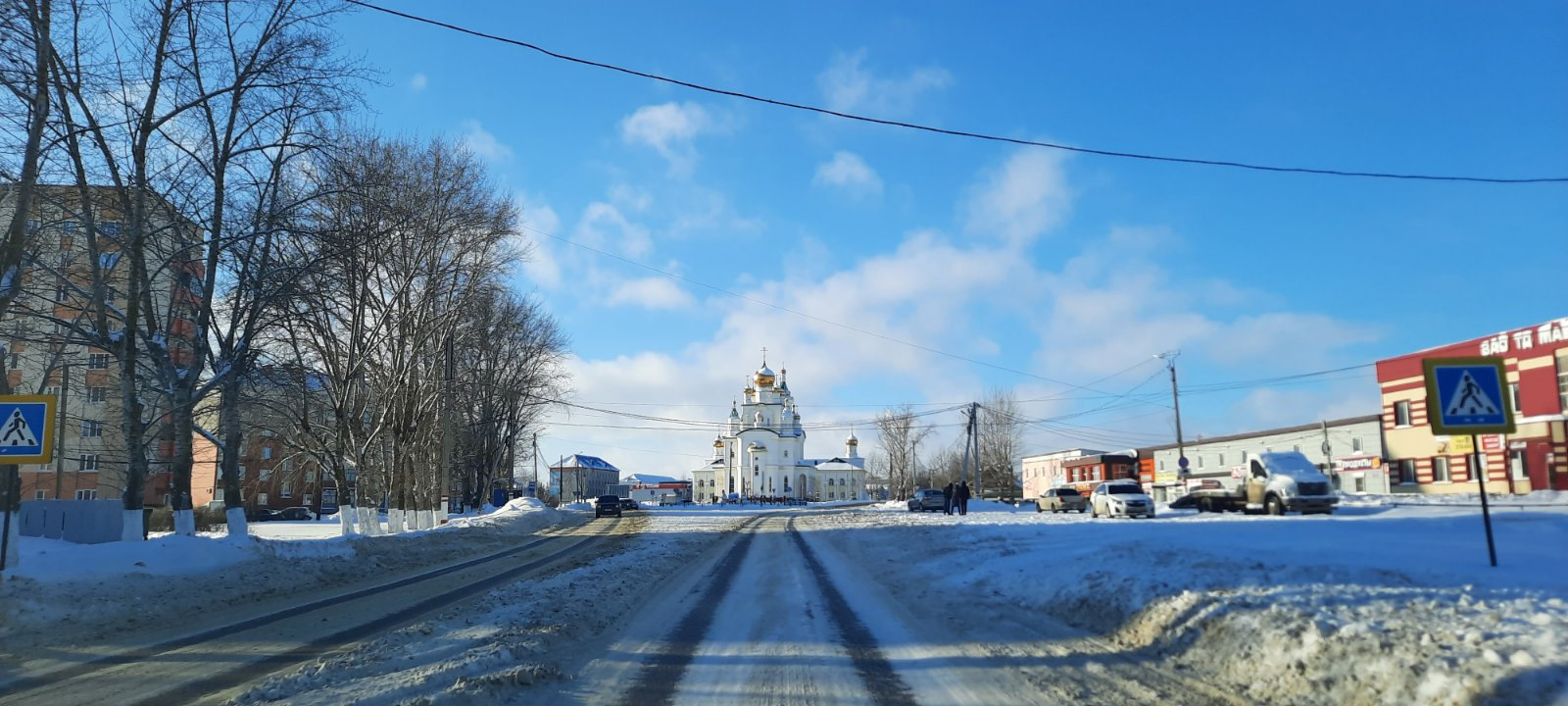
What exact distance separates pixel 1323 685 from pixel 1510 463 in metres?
45.7

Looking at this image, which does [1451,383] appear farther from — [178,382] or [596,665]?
[178,382]

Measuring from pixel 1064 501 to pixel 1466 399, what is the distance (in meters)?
36.1

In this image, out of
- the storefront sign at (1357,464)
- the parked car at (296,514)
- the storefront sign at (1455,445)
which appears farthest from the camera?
the parked car at (296,514)

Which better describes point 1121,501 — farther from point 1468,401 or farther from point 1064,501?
point 1468,401

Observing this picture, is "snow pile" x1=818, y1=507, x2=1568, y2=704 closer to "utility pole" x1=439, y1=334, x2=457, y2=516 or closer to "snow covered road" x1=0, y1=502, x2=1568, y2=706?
"snow covered road" x1=0, y1=502, x2=1568, y2=706

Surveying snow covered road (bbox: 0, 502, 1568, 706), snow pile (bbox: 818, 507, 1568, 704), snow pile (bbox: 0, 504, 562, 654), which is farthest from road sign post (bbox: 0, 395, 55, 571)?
snow pile (bbox: 818, 507, 1568, 704)

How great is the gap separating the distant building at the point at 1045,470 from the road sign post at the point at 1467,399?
7630 cm

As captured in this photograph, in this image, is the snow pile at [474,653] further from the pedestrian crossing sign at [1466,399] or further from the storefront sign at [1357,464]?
the storefront sign at [1357,464]

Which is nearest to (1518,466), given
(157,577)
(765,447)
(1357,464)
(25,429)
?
(1357,464)

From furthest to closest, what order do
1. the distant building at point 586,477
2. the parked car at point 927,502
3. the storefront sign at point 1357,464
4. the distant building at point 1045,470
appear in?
the distant building at point 586,477
the distant building at point 1045,470
the parked car at point 927,502
the storefront sign at point 1357,464

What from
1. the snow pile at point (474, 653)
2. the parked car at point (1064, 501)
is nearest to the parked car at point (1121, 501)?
the parked car at point (1064, 501)

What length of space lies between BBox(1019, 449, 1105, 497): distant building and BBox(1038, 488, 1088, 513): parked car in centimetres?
3988

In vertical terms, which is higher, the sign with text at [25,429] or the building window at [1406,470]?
the sign with text at [25,429]

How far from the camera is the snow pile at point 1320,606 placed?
6.31 meters
